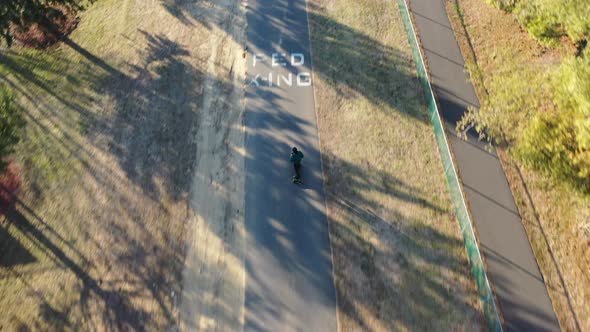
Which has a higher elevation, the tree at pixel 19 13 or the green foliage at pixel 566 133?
the green foliage at pixel 566 133

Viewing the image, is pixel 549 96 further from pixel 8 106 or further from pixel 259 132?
pixel 8 106

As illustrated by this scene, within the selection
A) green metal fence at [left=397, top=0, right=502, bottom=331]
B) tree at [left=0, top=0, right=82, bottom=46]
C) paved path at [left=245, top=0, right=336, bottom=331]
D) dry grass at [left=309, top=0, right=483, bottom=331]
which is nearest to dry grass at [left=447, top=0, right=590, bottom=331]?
green metal fence at [left=397, top=0, right=502, bottom=331]

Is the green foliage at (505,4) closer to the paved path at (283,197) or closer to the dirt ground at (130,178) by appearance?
the paved path at (283,197)

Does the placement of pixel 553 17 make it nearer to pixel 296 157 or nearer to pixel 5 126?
pixel 296 157

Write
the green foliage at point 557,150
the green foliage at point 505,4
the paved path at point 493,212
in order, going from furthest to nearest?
the green foliage at point 505,4
the paved path at point 493,212
the green foliage at point 557,150

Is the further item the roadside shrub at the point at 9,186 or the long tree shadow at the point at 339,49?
the long tree shadow at the point at 339,49

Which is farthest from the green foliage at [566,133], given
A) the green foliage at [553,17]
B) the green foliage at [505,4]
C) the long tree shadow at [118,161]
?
the long tree shadow at [118,161]

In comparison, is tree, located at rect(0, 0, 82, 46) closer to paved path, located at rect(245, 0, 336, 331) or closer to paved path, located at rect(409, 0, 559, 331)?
paved path, located at rect(245, 0, 336, 331)
